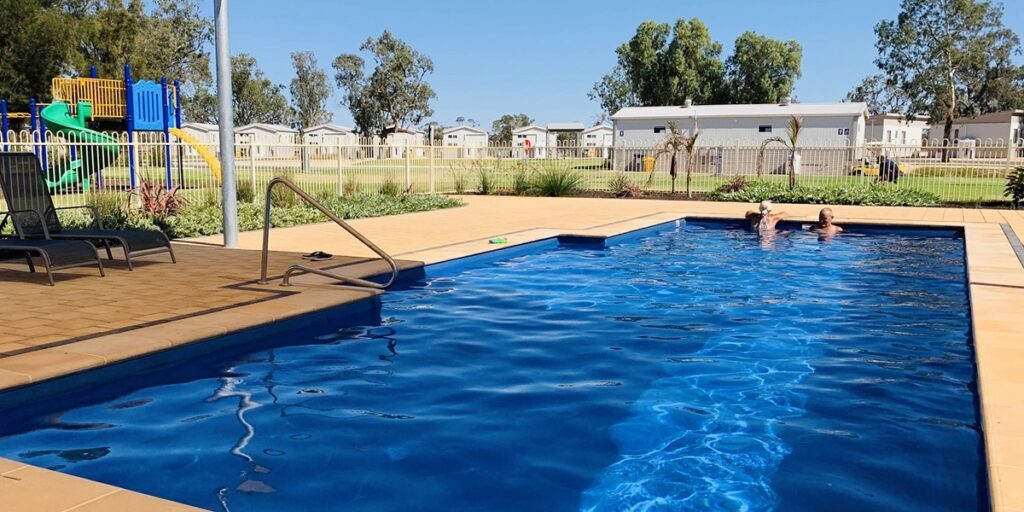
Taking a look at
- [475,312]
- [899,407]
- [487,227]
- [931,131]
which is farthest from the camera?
[931,131]

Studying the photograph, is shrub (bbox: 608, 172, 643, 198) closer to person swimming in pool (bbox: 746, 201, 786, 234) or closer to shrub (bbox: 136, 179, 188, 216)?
person swimming in pool (bbox: 746, 201, 786, 234)

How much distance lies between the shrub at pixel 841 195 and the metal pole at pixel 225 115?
43.4 feet

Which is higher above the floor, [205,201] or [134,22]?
[134,22]

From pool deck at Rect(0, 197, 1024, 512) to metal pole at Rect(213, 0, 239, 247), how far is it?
1.69 ft

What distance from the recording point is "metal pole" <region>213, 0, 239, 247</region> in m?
8.69

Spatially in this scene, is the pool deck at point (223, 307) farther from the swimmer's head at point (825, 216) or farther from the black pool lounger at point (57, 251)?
the swimmer's head at point (825, 216)

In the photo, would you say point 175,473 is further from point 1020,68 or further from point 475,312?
point 1020,68

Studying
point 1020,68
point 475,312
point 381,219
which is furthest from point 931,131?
point 475,312

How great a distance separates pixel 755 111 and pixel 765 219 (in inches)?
1203

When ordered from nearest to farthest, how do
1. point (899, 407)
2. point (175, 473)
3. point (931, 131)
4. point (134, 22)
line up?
point (175, 473) → point (899, 407) → point (134, 22) → point (931, 131)

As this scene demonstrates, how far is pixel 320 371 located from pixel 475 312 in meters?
2.09

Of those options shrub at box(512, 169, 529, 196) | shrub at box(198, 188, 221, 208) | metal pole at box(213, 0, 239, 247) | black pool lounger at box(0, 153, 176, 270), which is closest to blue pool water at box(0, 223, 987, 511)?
black pool lounger at box(0, 153, 176, 270)

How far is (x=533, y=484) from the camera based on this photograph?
3693mm

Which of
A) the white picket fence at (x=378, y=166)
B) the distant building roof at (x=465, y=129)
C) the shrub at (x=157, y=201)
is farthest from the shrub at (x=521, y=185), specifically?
the distant building roof at (x=465, y=129)
